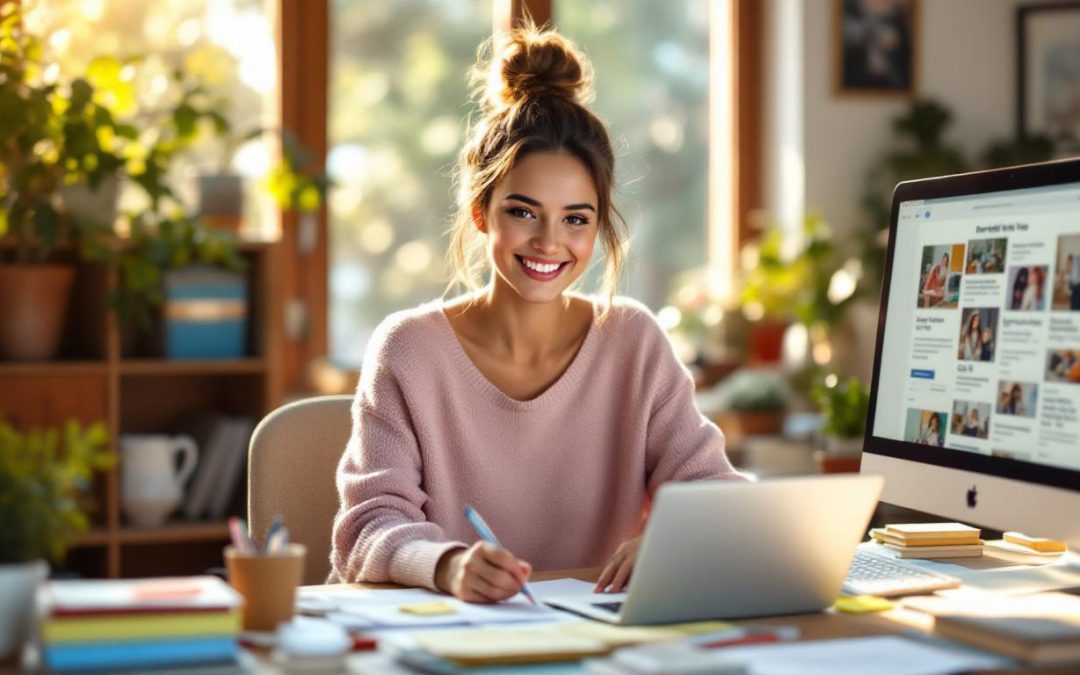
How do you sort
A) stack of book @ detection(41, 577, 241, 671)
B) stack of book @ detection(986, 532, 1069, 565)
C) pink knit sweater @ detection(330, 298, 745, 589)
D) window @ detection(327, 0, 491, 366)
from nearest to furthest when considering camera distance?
stack of book @ detection(41, 577, 241, 671) < stack of book @ detection(986, 532, 1069, 565) < pink knit sweater @ detection(330, 298, 745, 589) < window @ detection(327, 0, 491, 366)

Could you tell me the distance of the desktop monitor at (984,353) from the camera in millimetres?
1462

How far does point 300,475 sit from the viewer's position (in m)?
1.90

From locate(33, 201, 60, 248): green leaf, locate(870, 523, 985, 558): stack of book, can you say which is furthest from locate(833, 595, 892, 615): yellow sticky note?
locate(33, 201, 60, 248): green leaf

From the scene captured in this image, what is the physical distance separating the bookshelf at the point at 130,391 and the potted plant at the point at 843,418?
1406 mm

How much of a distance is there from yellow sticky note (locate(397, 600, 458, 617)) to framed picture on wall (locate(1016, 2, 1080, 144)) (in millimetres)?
3421

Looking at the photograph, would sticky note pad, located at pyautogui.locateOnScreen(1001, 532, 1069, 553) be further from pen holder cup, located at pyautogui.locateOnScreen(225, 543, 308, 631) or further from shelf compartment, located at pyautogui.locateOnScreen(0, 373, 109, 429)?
shelf compartment, located at pyautogui.locateOnScreen(0, 373, 109, 429)

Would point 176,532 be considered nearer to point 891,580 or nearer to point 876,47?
point 891,580

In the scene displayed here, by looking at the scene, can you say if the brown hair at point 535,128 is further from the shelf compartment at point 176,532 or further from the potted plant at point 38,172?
the shelf compartment at point 176,532

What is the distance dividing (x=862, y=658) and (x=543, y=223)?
33.1 inches

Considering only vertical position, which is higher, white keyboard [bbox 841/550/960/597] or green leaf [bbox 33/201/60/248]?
green leaf [bbox 33/201/60/248]

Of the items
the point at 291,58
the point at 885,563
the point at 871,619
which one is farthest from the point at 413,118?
the point at 871,619

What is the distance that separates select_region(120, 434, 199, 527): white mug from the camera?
3.17 m

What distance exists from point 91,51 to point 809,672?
118 inches

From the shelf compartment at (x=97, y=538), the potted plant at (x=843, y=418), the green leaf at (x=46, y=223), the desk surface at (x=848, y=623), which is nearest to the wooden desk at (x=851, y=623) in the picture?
the desk surface at (x=848, y=623)
